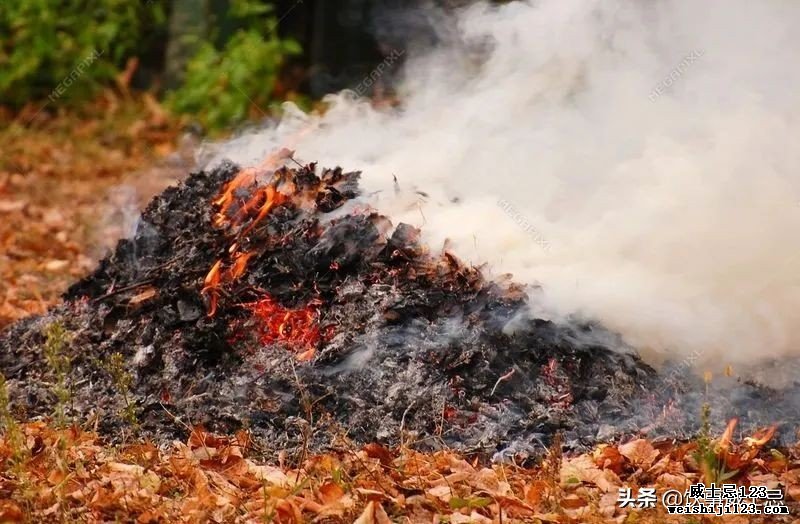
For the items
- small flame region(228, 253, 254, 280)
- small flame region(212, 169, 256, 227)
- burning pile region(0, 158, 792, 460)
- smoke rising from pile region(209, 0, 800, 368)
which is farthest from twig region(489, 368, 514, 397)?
small flame region(212, 169, 256, 227)

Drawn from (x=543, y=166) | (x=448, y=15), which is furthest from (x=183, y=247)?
(x=448, y=15)

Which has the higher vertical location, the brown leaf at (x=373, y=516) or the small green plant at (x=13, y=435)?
the small green plant at (x=13, y=435)

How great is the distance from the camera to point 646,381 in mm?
4895

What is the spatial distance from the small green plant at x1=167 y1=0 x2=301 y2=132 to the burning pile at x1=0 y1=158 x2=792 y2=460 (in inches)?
251

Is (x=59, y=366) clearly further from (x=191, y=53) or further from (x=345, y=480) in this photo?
(x=191, y=53)

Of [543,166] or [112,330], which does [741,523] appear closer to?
[543,166]

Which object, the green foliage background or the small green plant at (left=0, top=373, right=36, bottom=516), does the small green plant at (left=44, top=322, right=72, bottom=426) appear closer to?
the small green plant at (left=0, top=373, right=36, bottom=516)

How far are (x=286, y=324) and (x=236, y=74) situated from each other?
24.7ft

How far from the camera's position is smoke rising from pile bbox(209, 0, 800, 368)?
513 cm

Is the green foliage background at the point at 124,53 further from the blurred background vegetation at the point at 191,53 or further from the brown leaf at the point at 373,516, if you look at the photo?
the brown leaf at the point at 373,516

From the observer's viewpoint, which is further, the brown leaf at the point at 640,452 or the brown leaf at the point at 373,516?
the brown leaf at the point at 640,452

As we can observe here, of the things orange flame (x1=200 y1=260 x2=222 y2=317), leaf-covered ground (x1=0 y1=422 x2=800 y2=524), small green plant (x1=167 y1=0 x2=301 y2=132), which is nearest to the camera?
leaf-covered ground (x1=0 y1=422 x2=800 y2=524)

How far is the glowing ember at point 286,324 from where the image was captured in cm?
513

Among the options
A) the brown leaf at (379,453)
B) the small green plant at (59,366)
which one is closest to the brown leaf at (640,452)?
the brown leaf at (379,453)
